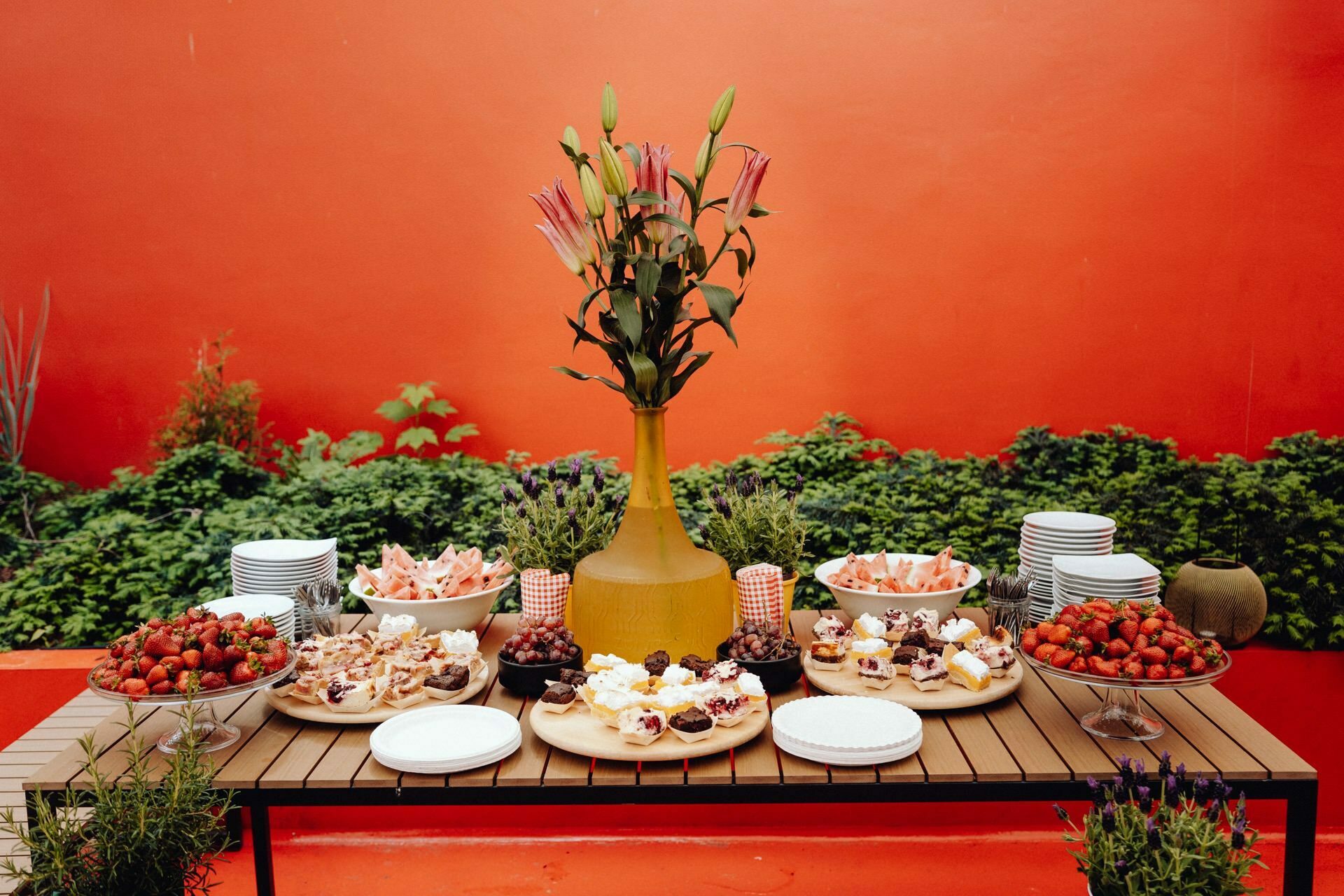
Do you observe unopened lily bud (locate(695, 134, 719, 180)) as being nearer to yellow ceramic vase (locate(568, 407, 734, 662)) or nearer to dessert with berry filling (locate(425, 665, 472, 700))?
yellow ceramic vase (locate(568, 407, 734, 662))

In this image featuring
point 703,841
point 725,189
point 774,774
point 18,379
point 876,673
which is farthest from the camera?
point 725,189

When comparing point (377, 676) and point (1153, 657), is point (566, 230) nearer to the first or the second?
point (377, 676)

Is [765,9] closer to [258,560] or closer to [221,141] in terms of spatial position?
[221,141]

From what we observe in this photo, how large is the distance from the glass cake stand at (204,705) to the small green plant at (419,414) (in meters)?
2.82

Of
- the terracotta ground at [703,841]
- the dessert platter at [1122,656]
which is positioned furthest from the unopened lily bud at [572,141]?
the terracotta ground at [703,841]

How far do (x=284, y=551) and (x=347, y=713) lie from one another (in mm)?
772

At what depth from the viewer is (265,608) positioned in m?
2.26

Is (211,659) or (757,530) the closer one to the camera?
(211,659)

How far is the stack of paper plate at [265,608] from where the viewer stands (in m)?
2.22

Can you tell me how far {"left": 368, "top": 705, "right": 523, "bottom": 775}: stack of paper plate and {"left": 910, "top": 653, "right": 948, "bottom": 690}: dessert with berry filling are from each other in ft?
2.53

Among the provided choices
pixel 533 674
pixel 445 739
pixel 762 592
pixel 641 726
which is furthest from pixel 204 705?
pixel 762 592

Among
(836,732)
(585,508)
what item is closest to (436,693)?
(585,508)

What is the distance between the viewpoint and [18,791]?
8.85ft

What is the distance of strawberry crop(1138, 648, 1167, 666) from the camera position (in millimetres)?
1732
